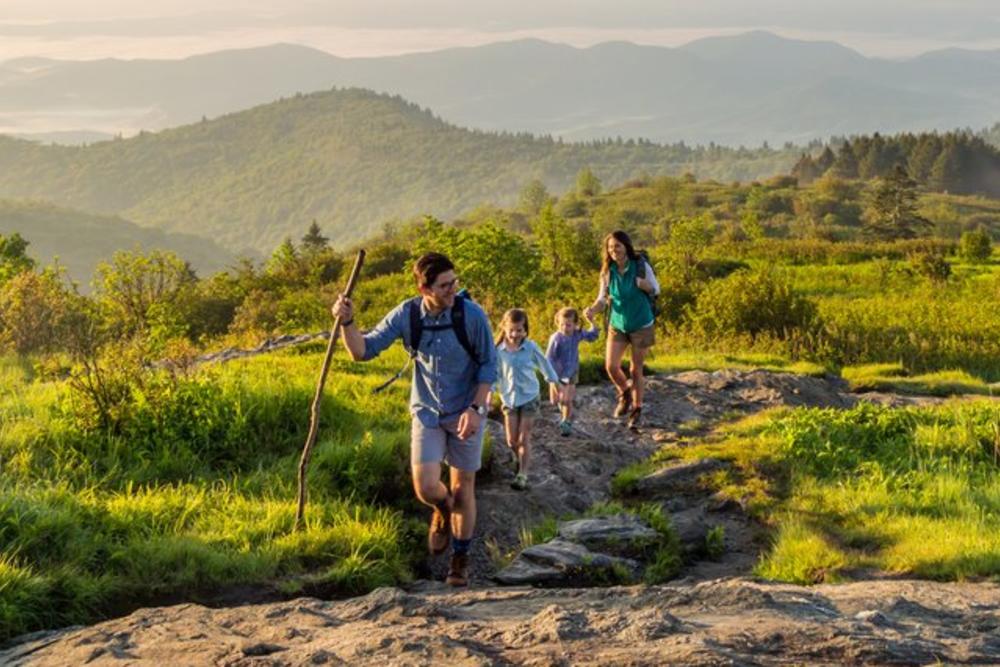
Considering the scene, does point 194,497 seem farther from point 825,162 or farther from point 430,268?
point 825,162

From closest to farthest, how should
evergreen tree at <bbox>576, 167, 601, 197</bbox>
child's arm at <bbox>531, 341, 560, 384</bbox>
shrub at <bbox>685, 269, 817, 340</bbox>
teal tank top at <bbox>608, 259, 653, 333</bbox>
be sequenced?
child's arm at <bbox>531, 341, 560, 384</bbox>, teal tank top at <bbox>608, 259, 653, 333</bbox>, shrub at <bbox>685, 269, 817, 340</bbox>, evergreen tree at <bbox>576, 167, 601, 197</bbox>

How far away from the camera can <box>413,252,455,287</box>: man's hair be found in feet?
21.0

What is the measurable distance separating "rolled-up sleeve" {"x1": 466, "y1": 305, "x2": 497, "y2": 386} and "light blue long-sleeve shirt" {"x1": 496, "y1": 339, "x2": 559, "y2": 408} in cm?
240

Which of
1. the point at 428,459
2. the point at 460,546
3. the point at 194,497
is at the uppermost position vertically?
the point at 428,459

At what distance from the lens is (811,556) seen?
22.0ft

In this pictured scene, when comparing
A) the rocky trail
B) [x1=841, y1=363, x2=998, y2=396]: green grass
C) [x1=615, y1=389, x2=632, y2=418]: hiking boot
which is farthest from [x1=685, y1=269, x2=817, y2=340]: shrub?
the rocky trail

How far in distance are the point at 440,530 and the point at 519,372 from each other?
98.0 inches

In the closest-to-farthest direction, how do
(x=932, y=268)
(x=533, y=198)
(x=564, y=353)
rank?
(x=564, y=353) → (x=932, y=268) → (x=533, y=198)

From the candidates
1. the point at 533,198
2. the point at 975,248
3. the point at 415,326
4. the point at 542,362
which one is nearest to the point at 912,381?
the point at 542,362

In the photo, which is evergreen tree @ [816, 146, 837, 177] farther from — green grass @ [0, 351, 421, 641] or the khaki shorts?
green grass @ [0, 351, 421, 641]

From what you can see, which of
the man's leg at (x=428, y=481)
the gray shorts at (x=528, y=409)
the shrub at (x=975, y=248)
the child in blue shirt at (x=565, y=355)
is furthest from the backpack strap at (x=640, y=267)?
the shrub at (x=975, y=248)

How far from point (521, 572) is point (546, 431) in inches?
180

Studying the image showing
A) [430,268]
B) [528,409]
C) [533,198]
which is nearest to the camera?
[430,268]

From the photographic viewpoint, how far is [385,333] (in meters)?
6.71
